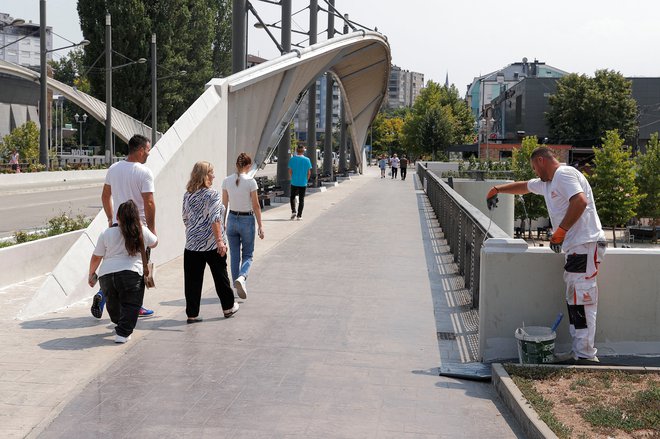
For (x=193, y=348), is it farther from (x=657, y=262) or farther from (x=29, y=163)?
(x=29, y=163)

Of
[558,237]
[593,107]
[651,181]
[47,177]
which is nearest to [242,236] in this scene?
[558,237]

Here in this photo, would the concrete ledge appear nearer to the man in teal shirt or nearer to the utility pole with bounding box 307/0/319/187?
the man in teal shirt

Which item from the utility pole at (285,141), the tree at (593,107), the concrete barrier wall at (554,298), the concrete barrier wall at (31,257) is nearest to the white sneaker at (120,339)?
the concrete barrier wall at (554,298)

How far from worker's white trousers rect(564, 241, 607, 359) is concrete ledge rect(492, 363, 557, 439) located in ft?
2.43

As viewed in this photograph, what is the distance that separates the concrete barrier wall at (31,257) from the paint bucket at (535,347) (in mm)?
6458

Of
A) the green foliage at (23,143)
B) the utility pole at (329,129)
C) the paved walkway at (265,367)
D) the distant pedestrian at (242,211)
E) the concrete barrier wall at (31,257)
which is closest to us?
the paved walkway at (265,367)

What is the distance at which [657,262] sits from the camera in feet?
21.9

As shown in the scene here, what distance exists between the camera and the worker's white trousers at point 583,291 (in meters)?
6.34

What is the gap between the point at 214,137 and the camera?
13570 millimetres

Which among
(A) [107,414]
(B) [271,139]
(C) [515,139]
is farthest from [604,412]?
(C) [515,139]

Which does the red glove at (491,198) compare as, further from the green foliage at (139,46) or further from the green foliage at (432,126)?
the green foliage at (432,126)

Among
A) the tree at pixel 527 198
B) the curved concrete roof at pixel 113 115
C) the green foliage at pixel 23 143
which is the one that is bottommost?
the tree at pixel 527 198

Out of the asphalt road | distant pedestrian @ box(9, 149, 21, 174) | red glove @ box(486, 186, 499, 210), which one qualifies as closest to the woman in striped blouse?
red glove @ box(486, 186, 499, 210)

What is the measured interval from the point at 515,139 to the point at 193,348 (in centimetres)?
8764
